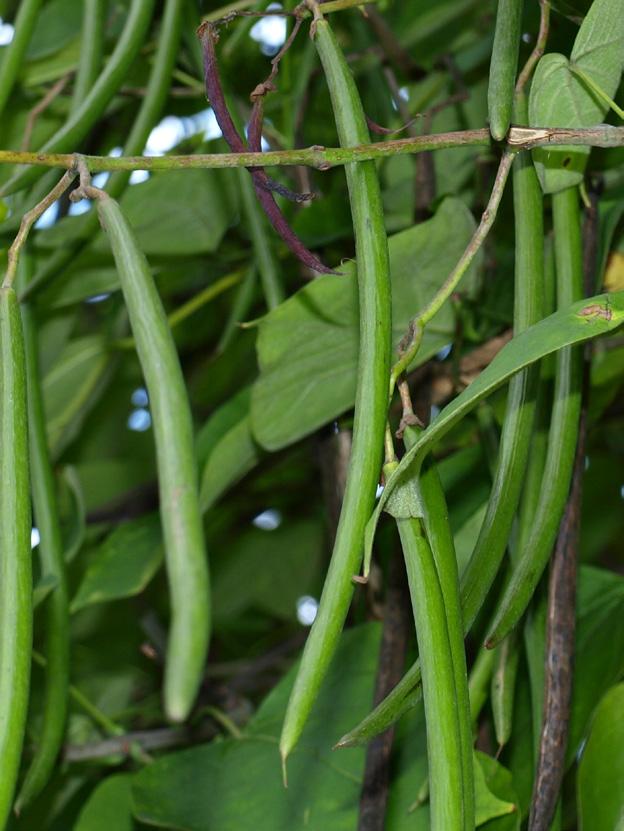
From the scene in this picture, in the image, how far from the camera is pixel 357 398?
0.35 metres

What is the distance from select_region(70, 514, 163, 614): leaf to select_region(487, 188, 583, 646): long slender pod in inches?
13.0

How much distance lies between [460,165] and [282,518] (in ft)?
1.26

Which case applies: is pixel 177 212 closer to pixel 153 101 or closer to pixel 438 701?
pixel 153 101

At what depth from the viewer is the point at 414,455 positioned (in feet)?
1.15

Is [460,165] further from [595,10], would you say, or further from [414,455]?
[414,455]

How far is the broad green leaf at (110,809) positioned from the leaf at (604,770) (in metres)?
0.30

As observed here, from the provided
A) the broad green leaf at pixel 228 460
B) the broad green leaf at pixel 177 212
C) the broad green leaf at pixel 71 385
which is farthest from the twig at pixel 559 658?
the broad green leaf at pixel 71 385

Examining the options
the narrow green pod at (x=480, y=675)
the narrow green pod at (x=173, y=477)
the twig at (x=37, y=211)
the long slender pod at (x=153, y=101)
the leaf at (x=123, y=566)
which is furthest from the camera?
the leaf at (x=123, y=566)

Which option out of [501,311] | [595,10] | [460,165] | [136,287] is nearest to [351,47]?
[460,165]

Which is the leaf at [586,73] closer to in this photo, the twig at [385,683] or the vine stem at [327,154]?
the vine stem at [327,154]

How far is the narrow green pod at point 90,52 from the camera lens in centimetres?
59

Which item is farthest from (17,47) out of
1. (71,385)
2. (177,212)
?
(71,385)

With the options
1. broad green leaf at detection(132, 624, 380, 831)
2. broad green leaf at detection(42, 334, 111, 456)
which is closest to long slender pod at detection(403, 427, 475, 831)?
broad green leaf at detection(132, 624, 380, 831)

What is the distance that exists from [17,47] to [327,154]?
0.29m
